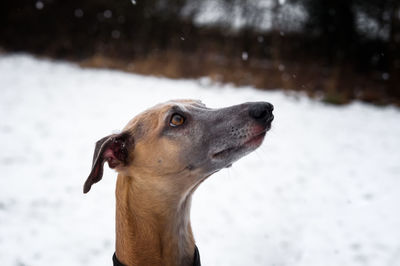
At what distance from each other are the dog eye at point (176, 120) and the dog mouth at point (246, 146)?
0.36m

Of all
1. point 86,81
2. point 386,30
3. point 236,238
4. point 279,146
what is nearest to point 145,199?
point 236,238

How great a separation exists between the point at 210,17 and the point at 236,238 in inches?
523

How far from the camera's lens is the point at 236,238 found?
4176mm

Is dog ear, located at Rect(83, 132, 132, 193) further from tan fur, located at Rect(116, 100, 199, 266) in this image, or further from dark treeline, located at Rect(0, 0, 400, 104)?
dark treeline, located at Rect(0, 0, 400, 104)

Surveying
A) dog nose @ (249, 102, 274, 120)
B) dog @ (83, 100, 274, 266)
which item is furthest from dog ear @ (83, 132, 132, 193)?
dog nose @ (249, 102, 274, 120)

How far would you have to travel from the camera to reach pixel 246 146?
222 cm

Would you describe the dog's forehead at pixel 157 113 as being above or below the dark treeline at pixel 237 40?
above

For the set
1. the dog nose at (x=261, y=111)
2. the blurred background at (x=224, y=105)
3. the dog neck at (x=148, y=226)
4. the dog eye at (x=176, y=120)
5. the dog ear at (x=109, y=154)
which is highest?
the dog nose at (x=261, y=111)

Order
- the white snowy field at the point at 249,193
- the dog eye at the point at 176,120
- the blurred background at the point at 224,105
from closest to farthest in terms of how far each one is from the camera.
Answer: the dog eye at the point at 176,120
the white snowy field at the point at 249,193
the blurred background at the point at 224,105

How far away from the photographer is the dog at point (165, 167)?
7.46 ft

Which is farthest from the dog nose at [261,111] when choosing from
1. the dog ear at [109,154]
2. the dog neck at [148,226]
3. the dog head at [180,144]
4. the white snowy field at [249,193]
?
the white snowy field at [249,193]

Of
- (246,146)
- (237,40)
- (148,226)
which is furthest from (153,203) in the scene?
(237,40)

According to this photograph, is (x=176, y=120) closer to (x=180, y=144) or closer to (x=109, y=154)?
(x=180, y=144)

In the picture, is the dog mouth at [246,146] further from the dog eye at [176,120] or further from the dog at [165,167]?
the dog eye at [176,120]
